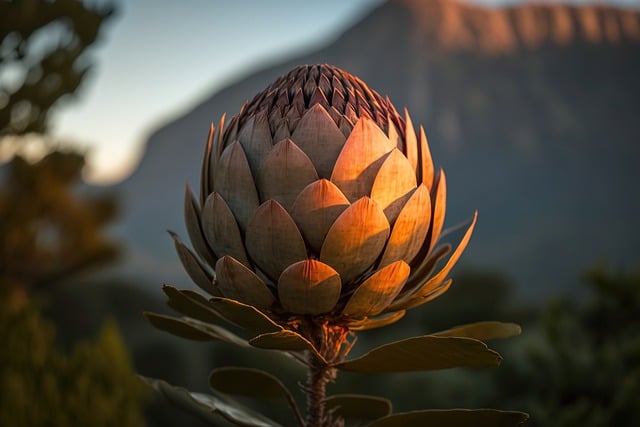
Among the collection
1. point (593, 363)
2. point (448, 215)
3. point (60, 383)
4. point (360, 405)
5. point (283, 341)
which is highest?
point (283, 341)

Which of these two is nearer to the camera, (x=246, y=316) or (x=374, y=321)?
(x=246, y=316)

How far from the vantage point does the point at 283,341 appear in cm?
71

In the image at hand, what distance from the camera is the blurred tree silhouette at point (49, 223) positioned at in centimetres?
1047

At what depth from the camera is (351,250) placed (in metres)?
0.73

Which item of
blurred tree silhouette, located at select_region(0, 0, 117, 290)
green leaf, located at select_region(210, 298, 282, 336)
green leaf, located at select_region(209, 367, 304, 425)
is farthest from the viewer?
blurred tree silhouette, located at select_region(0, 0, 117, 290)

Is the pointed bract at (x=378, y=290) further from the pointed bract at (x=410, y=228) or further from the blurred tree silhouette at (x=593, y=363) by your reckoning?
the blurred tree silhouette at (x=593, y=363)

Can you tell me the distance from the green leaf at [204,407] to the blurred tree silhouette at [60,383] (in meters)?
2.45

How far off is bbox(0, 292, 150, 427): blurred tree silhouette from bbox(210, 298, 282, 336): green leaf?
8.68 feet

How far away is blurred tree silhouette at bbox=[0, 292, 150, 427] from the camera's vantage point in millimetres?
2975

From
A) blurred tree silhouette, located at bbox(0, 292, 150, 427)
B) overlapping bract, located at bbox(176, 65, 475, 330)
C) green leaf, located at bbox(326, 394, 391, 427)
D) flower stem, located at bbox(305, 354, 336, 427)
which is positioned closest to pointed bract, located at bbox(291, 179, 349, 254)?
overlapping bract, located at bbox(176, 65, 475, 330)

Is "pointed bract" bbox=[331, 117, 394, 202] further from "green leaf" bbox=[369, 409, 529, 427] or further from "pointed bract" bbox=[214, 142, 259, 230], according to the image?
"green leaf" bbox=[369, 409, 529, 427]

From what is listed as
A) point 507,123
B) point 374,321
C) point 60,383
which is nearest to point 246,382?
point 374,321

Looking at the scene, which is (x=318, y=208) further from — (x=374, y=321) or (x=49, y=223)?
(x=49, y=223)

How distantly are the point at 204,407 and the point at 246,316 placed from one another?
16 centimetres
